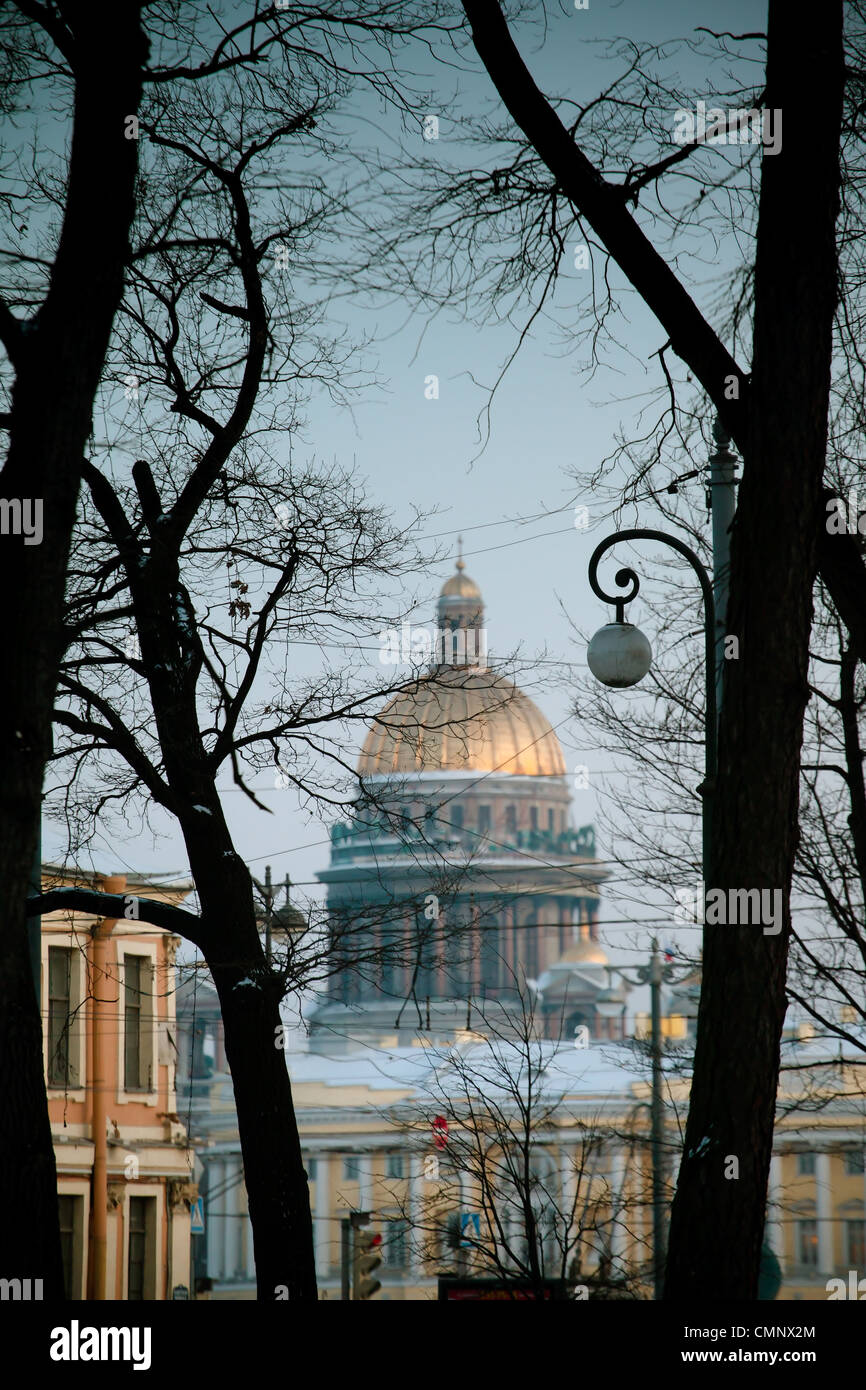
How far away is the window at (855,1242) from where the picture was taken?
66.2 metres

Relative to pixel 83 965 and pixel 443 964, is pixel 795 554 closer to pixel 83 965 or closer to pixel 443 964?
pixel 443 964

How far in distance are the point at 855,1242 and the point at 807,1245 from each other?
2.15 metres

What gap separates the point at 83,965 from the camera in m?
30.8

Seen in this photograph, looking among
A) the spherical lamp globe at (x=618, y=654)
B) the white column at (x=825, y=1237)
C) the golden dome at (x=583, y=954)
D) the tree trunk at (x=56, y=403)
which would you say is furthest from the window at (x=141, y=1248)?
the golden dome at (x=583, y=954)

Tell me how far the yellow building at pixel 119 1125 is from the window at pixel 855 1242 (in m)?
38.5

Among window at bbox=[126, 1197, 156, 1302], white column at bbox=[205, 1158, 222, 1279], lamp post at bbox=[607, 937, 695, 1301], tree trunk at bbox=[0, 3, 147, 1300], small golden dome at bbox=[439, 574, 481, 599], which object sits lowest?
white column at bbox=[205, 1158, 222, 1279]

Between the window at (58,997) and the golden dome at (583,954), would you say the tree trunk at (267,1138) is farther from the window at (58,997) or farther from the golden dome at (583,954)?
the golden dome at (583,954)

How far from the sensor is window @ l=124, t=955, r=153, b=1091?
3134cm

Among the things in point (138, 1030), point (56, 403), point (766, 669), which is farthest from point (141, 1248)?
point (56, 403)

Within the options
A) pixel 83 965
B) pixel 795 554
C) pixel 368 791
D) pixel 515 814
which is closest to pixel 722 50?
pixel 795 554

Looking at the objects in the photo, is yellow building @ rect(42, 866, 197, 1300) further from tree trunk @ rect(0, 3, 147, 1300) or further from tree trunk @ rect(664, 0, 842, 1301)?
tree trunk @ rect(0, 3, 147, 1300)

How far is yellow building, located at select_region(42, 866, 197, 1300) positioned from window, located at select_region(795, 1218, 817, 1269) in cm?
3924

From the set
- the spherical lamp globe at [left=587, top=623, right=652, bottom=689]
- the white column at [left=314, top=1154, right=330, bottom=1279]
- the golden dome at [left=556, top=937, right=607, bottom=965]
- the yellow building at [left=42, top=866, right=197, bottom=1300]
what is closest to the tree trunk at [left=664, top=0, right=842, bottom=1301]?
the spherical lamp globe at [left=587, top=623, right=652, bottom=689]
